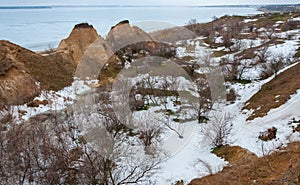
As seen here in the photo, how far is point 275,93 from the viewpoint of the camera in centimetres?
2516

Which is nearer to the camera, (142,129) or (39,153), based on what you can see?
(39,153)

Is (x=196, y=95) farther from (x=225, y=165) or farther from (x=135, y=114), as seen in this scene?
(x=225, y=165)

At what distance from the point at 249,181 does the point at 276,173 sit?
3.98ft

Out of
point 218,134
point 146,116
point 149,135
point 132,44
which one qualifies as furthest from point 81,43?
point 218,134

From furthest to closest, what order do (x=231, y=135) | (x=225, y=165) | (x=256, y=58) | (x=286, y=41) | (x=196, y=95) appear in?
(x=286, y=41) → (x=256, y=58) → (x=196, y=95) → (x=231, y=135) → (x=225, y=165)

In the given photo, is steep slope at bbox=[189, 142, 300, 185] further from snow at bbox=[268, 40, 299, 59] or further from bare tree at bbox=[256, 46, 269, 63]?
snow at bbox=[268, 40, 299, 59]

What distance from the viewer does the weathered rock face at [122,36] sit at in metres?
49.4

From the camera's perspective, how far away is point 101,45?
4069cm

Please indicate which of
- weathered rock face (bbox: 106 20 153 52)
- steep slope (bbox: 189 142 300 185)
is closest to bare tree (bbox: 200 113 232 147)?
steep slope (bbox: 189 142 300 185)

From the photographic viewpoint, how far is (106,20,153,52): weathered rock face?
4941 centimetres

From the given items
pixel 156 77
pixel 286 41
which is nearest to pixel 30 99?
pixel 156 77

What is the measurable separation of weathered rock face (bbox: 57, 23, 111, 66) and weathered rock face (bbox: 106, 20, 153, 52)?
641 centimetres

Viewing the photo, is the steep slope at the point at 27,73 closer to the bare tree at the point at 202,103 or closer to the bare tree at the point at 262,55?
the bare tree at the point at 202,103

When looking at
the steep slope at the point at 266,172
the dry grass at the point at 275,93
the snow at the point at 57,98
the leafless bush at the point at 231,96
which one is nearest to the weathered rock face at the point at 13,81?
the snow at the point at 57,98
